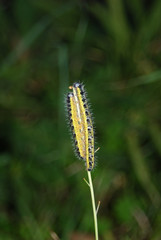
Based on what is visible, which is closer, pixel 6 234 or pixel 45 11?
pixel 6 234

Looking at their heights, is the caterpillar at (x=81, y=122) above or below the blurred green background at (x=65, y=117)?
below

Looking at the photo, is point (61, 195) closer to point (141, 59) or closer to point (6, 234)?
point (6, 234)

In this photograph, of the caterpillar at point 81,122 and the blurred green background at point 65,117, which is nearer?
the caterpillar at point 81,122

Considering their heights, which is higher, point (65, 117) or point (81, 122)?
point (65, 117)

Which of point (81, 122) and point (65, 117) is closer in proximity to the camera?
point (81, 122)

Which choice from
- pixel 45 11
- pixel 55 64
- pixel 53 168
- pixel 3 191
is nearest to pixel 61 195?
pixel 53 168
